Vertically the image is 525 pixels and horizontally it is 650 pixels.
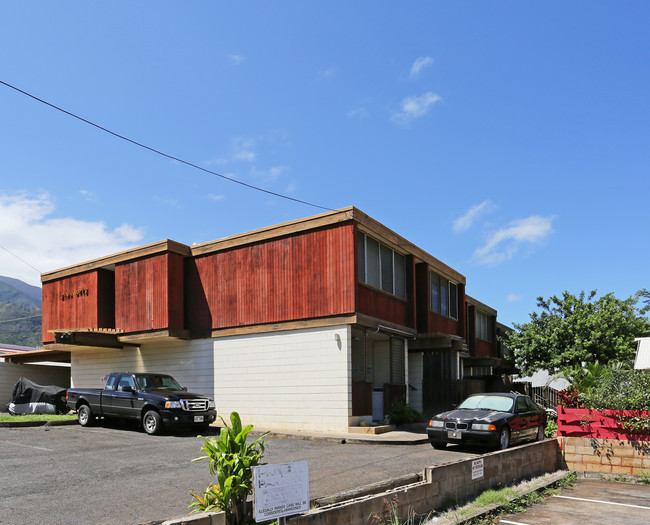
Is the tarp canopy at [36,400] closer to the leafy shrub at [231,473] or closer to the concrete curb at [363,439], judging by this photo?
the concrete curb at [363,439]

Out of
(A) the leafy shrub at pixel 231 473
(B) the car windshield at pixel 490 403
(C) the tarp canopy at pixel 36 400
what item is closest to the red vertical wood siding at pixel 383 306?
(B) the car windshield at pixel 490 403

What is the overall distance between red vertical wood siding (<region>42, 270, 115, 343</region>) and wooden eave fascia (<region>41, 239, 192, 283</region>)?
0.75 feet

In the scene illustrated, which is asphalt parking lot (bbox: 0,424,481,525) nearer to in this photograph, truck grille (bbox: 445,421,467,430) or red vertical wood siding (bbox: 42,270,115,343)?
truck grille (bbox: 445,421,467,430)

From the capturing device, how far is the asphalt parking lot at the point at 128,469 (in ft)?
25.9

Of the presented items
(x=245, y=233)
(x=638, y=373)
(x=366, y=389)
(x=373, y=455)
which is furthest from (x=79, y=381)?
(x=638, y=373)

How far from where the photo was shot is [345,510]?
6.53 metres

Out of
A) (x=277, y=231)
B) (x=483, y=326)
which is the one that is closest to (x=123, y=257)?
(x=277, y=231)

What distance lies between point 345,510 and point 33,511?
13.7 ft

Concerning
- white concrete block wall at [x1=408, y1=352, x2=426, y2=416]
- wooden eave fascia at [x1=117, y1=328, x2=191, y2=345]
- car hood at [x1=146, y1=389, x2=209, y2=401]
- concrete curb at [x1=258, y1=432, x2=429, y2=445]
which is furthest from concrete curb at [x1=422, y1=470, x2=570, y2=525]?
wooden eave fascia at [x1=117, y1=328, x2=191, y2=345]

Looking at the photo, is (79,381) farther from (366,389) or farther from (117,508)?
(117,508)

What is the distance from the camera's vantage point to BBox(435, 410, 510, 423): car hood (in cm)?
1383

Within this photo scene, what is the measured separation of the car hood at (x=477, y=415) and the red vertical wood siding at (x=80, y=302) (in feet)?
51.8

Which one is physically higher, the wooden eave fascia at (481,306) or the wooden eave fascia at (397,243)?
the wooden eave fascia at (397,243)

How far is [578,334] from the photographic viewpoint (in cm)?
2997
